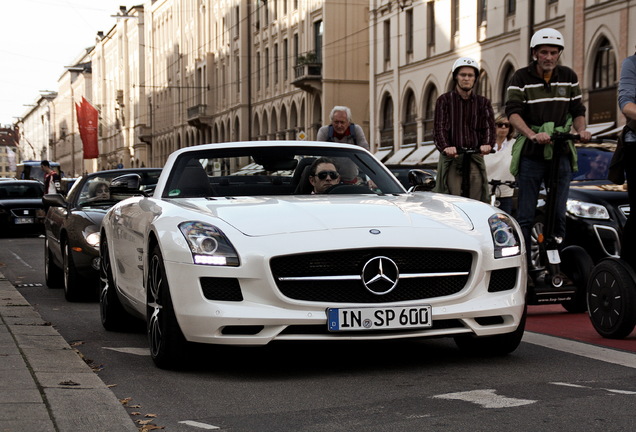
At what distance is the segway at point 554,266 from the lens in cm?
852

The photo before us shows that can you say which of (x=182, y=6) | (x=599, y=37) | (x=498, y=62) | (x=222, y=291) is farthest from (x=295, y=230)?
(x=182, y=6)

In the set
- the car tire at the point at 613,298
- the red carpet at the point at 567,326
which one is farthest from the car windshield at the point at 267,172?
the red carpet at the point at 567,326

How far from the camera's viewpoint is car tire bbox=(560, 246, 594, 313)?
876 centimetres

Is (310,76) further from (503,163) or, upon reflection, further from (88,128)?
(503,163)

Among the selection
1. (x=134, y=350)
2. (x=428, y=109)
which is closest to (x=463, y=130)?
(x=134, y=350)

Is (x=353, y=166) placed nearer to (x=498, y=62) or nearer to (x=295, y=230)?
(x=295, y=230)

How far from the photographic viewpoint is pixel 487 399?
16.6 ft

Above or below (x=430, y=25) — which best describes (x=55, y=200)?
below

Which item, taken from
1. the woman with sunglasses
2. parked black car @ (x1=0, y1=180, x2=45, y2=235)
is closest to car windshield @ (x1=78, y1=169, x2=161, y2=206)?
the woman with sunglasses

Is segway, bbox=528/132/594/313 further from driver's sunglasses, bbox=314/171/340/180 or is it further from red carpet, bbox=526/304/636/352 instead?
driver's sunglasses, bbox=314/171/340/180

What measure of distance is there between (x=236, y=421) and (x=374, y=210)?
195 centimetres

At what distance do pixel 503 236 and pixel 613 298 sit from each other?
1.22 m

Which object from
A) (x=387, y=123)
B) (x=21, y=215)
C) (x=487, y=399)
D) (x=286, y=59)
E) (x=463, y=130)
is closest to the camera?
(x=487, y=399)

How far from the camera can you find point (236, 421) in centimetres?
474
